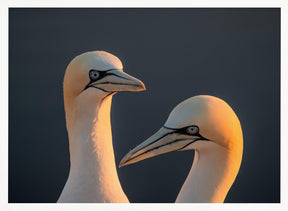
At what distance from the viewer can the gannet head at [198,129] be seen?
538 cm

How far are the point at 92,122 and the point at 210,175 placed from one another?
101cm

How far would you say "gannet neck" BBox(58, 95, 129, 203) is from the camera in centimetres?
576

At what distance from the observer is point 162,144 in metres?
5.55

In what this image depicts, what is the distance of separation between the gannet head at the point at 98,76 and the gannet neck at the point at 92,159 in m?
0.12

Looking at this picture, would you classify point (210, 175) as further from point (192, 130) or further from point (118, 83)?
point (118, 83)

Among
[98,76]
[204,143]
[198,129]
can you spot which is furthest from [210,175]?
[98,76]

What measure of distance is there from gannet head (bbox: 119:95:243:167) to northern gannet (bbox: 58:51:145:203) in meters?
0.32

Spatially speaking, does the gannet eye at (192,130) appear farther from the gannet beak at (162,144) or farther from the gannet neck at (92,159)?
the gannet neck at (92,159)

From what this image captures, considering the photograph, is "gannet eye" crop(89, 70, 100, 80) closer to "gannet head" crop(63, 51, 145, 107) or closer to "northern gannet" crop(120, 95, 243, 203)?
"gannet head" crop(63, 51, 145, 107)

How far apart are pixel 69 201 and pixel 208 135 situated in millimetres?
1200

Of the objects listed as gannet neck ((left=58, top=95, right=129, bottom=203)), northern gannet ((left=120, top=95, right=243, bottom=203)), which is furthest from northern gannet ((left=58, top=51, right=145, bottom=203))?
northern gannet ((left=120, top=95, right=243, bottom=203))

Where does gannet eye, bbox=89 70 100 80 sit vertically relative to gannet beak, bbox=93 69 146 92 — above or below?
above

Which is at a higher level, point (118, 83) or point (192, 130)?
point (118, 83)

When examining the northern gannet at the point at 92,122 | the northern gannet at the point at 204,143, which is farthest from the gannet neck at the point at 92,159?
the northern gannet at the point at 204,143
